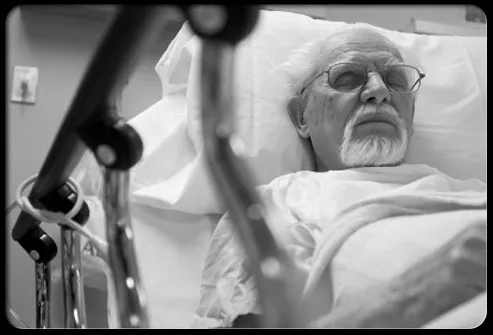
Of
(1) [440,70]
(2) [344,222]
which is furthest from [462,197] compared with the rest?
(1) [440,70]

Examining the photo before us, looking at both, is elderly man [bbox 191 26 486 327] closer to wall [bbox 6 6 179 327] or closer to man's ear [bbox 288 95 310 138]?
man's ear [bbox 288 95 310 138]

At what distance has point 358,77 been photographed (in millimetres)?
1184

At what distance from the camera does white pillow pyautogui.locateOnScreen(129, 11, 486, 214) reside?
1183 millimetres

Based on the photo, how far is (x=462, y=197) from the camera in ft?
3.01

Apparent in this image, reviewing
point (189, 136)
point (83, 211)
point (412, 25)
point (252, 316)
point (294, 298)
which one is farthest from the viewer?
point (412, 25)

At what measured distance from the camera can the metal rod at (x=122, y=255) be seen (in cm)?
31

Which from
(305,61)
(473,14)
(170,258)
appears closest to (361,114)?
(305,61)

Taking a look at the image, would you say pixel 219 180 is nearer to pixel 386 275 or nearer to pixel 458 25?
pixel 386 275

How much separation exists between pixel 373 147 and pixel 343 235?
1.19 ft

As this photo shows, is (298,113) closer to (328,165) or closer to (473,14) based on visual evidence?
(328,165)

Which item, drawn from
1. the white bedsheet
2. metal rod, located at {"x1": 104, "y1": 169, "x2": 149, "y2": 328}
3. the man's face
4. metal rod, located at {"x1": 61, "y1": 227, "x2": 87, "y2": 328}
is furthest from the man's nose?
metal rod, located at {"x1": 104, "y1": 169, "x2": 149, "y2": 328}

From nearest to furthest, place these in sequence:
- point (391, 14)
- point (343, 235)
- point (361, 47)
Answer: point (343, 235), point (361, 47), point (391, 14)

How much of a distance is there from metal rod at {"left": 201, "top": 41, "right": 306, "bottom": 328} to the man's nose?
0.93 meters

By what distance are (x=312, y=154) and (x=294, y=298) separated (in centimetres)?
108
